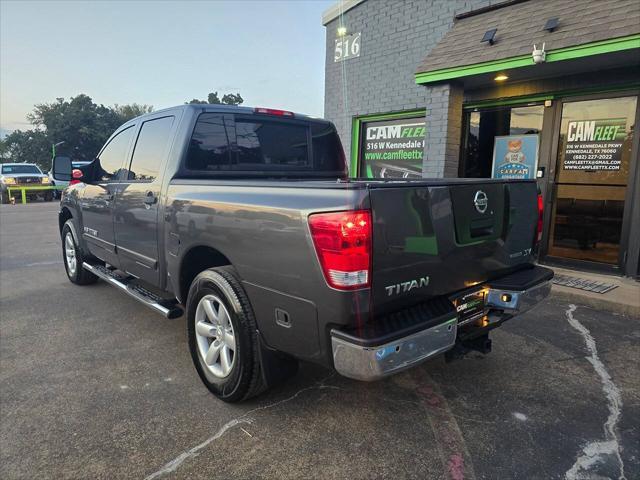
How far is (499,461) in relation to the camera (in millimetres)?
2430

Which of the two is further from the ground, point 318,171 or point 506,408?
point 318,171

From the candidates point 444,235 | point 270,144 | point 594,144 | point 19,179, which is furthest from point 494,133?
point 19,179

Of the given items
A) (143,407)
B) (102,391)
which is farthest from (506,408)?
(102,391)

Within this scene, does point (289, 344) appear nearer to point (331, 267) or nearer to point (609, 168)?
point (331, 267)

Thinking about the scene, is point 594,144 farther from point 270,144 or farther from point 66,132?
point 66,132

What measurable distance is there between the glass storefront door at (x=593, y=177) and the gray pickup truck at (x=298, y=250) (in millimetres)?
3900

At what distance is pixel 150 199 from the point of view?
11.8 ft

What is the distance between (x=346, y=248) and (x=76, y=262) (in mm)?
4927

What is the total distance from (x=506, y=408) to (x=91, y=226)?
449 cm

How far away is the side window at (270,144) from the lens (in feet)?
12.4

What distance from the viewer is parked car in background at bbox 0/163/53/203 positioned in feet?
72.7

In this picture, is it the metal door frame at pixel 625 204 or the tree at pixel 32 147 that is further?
the tree at pixel 32 147

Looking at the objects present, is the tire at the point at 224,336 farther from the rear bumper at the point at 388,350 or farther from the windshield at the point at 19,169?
the windshield at the point at 19,169

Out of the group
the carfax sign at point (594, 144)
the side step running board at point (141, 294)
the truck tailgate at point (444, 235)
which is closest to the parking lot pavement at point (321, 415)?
the side step running board at point (141, 294)
